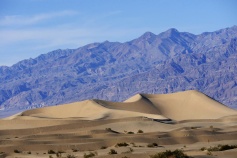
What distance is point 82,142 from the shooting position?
39844 millimetres

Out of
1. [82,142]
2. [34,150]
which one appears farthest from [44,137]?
[34,150]

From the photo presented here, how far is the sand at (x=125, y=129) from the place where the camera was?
116 feet

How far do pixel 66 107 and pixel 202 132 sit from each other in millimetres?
50514

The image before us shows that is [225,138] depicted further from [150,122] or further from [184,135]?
[150,122]

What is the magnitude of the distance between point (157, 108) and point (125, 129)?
37.7 metres

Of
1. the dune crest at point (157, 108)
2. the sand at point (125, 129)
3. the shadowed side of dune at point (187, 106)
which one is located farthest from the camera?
the shadowed side of dune at point (187, 106)

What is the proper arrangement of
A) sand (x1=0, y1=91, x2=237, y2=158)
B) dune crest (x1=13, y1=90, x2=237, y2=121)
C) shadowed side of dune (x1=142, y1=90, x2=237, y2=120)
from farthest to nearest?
shadowed side of dune (x1=142, y1=90, x2=237, y2=120)
dune crest (x1=13, y1=90, x2=237, y2=121)
sand (x1=0, y1=91, x2=237, y2=158)

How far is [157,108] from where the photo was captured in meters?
96.0

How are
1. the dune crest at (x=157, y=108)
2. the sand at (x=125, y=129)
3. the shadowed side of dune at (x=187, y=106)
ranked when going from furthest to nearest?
the shadowed side of dune at (x=187, y=106)
the dune crest at (x=157, y=108)
the sand at (x=125, y=129)

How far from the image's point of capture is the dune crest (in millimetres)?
91750

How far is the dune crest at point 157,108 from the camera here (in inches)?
3612

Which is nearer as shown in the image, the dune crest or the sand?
the sand

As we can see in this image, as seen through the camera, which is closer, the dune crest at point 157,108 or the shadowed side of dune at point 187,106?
the dune crest at point 157,108

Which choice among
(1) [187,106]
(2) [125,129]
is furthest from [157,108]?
(2) [125,129]
